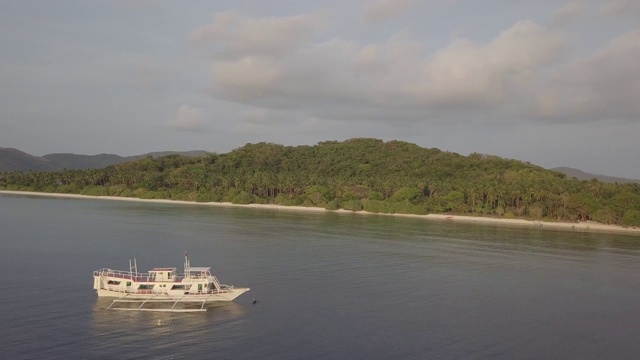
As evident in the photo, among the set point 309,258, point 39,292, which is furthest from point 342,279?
point 39,292

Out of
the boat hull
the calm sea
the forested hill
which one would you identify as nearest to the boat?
the boat hull

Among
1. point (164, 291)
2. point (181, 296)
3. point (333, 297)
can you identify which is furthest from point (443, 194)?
point (164, 291)

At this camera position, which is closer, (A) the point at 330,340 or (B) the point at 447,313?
(A) the point at 330,340

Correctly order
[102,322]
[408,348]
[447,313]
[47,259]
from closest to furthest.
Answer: [408,348]
[102,322]
[447,313]
[47,259]

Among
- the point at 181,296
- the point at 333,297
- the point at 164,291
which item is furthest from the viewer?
the point at 333,297

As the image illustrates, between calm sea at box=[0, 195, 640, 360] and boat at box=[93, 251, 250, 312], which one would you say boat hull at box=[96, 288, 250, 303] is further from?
calm sea at box=[0, 195, 640, 360]

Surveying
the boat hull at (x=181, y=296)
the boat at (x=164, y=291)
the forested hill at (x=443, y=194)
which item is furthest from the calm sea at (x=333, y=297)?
the forested hill at (x=443, y=194)

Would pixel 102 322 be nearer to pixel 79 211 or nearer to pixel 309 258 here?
pixel 309 258

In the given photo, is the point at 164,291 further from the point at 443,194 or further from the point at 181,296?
the point at 443,194

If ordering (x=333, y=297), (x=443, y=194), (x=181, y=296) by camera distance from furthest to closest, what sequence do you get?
(x=443, y=194), (x=333, y=297), (x=181, y=296)
